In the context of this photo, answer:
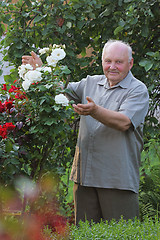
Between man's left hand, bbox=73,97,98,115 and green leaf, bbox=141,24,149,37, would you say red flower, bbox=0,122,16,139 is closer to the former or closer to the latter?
man's left hand, bbox=73,97,98,115

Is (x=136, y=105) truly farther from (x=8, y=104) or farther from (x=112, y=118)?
(x=8, y=104)

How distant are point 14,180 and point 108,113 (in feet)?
2.61

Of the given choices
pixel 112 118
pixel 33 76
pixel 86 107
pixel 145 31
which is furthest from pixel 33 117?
pixel 145 31

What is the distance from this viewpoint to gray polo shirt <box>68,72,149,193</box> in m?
2.62

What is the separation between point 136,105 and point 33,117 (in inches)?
28.3

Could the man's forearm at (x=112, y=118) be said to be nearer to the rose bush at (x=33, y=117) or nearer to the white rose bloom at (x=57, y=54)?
the rose bush at (x=33, y=117)

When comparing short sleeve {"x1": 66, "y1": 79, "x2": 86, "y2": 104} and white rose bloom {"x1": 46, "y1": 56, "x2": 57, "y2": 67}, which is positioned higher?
white rose bloom {"x1": 46, "y1": 56, "x2": 57, "y2": 67}

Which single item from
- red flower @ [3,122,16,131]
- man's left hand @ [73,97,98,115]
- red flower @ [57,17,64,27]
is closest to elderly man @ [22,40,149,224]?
man's left hand @ [73,97,98,115]

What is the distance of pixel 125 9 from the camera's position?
3740mm

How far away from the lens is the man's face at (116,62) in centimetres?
269

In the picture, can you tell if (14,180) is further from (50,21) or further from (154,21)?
(154,21)

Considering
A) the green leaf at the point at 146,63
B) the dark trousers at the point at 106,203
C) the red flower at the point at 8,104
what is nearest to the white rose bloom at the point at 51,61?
the red flower at the point at 8,104

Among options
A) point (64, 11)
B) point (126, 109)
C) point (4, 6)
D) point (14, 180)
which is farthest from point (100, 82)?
point (4, 6)

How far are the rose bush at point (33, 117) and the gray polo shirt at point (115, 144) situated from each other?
0.80ft
